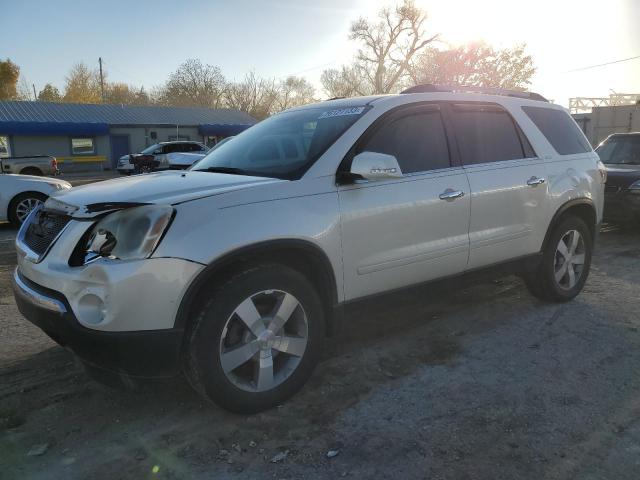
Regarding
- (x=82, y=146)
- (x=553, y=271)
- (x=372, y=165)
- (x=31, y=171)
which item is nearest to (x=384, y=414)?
(x=372, y=165)

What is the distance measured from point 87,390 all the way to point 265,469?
1457mm

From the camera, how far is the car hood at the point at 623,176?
26.7ft

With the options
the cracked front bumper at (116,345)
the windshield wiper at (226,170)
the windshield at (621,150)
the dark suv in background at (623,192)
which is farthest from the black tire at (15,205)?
the windshield at (621,150)

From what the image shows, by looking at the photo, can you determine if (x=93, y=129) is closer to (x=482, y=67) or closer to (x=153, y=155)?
→ (x=153, y=155)

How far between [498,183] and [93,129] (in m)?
36.3

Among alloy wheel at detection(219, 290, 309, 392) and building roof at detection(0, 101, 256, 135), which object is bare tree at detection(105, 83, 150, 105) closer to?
building roof at detection(0, 101, 256, 135)

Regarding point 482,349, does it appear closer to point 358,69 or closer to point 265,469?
point 265,469

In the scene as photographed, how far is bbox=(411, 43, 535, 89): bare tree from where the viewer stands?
150 feet

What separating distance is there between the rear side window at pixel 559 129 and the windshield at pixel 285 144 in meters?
2.01

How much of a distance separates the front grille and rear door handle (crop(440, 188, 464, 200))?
2.39m

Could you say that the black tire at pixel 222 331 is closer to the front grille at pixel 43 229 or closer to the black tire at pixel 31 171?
the front grille at pixel 43 229

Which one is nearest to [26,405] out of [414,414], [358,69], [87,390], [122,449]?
[87,390]

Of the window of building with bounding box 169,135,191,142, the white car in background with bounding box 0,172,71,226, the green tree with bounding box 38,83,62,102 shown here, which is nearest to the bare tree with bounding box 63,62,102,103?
the green tree with bounding box 38,83,62,102

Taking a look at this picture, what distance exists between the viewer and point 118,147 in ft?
125
